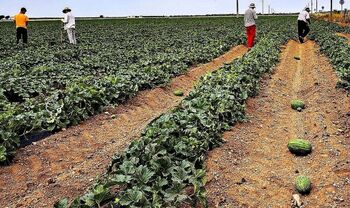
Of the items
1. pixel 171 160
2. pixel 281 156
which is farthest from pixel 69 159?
pixel 281 156

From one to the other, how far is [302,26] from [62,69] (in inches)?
555

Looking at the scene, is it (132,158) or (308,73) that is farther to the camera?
(308,73)

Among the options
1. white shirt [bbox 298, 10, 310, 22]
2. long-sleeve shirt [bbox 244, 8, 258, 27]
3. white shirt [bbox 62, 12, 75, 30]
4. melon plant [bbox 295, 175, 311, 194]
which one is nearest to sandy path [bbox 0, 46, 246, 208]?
melon plant [bbox 295, 175, 311, 194]


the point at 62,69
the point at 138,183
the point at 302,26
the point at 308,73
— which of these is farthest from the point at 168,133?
the point at 302,26

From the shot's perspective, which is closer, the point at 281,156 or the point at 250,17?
the point at 281,156

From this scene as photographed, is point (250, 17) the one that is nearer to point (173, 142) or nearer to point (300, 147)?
point (300, 147)

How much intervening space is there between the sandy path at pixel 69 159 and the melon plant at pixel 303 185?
87.1 inches

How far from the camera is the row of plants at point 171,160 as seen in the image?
12.9 feet

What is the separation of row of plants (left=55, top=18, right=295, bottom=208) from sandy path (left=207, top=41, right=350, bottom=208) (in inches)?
10.0

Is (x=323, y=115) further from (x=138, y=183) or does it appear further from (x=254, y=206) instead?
(x=138, y=183)

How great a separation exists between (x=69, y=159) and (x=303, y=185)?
298 centimetres

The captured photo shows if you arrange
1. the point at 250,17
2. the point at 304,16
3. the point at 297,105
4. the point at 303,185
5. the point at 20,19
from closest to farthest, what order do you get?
the point at 303,185 < the point at 297,105 < the point at 250,17 < the point at 20,19 < the point at 304,16

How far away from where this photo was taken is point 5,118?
6152 millimetres

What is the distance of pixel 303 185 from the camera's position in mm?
4637
